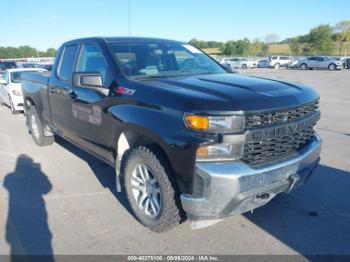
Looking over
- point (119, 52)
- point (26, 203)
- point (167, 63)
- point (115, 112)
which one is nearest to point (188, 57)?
point (167, 63)

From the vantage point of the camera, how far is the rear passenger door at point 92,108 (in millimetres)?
4004

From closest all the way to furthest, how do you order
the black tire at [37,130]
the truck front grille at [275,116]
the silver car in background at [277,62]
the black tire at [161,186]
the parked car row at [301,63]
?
the truck front grille at [275,116], the black tire at [161,186], the black tire at [37,130], the parked car row at [301,63], the silver car in background at [277,62]

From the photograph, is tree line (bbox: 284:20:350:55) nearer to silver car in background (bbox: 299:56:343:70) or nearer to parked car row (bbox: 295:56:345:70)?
parked car row (bbox: 295:56:345:70)

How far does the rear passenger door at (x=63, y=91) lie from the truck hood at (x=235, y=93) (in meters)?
1.76

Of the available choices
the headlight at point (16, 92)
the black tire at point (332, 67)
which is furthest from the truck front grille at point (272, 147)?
the black tire at point (332, 67)

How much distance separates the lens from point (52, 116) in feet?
18.7

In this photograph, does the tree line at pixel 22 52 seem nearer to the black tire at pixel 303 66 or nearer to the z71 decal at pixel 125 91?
the black tire at pixel 303 66

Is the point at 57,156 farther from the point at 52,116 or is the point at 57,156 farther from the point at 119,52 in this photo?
the point at 119,52

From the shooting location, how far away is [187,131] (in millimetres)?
2965

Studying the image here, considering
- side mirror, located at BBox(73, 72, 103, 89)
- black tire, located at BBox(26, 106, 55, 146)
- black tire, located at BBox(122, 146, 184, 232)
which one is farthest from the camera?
black tire, located at BBox(26, 106, 55, 146)

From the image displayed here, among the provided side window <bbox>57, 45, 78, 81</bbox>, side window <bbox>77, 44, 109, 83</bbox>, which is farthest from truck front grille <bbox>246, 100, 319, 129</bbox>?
side window <bbox>57, 45, 78, 81</bbox>

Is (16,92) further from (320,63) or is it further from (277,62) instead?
(277,62)

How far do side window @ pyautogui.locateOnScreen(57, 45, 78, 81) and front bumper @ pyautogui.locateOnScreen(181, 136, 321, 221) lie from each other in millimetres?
2917

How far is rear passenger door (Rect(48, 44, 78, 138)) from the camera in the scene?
16.1ft
